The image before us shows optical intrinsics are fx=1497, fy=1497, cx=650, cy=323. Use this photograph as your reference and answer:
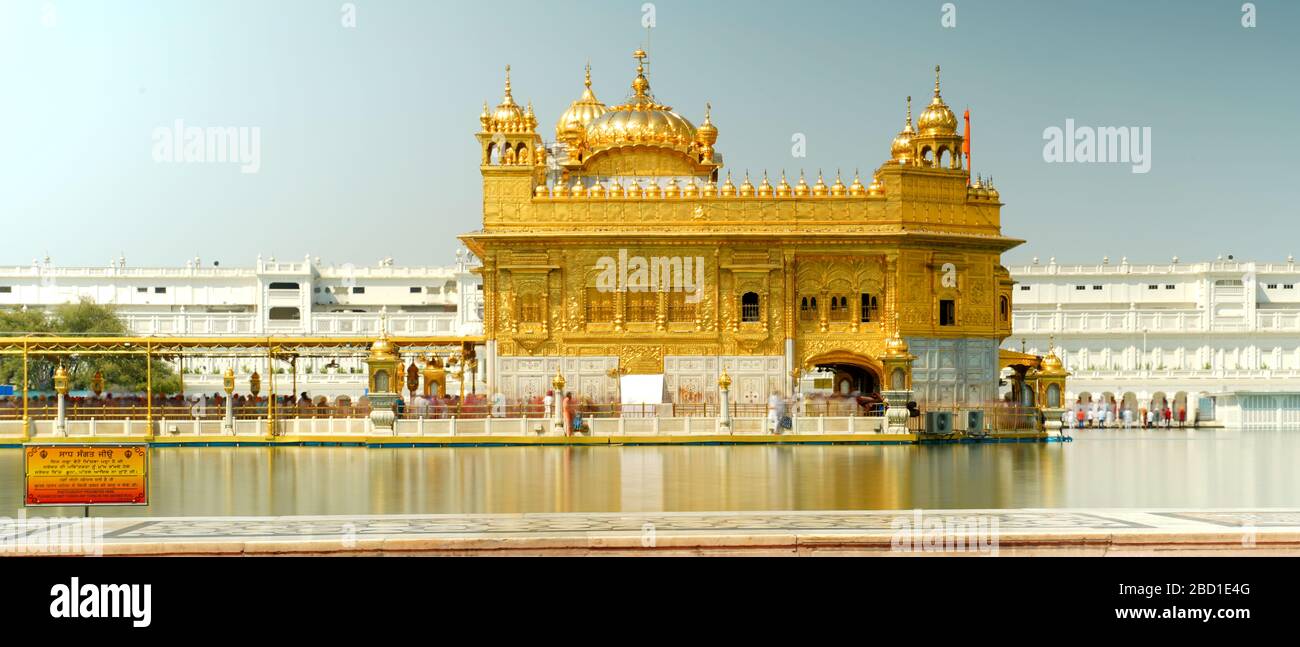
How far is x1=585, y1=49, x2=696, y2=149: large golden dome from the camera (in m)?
45.1

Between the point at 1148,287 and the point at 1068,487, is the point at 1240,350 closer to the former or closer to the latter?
the point at 1148,287

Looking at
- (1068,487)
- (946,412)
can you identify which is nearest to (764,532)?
(1068,487)

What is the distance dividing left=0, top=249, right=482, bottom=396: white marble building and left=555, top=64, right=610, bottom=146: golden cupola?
2802 centimetres

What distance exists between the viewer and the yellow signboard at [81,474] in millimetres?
17266

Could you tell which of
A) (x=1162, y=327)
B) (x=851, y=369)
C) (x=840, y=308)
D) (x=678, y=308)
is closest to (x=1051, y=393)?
(x=840, y=308)

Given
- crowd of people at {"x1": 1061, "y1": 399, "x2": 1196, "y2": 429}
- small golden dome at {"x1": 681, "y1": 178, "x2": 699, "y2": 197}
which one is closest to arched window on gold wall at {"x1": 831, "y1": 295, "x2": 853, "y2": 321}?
small golden dome at {"x1": 681, "y1": 178, "x2": 699, "y2": 197}

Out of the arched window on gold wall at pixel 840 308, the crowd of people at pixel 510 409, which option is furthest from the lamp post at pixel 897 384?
the arched window on gold wall at pixel 840 308

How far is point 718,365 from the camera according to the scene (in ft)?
133

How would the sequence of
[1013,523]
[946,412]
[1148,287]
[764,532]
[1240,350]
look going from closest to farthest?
[764,532], [1013,523], [946,412], [1240,350], [1148,287]

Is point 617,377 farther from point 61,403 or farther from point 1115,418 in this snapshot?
point 1115,418

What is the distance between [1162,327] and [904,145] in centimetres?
3699

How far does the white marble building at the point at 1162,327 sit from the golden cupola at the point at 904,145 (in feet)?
79.7

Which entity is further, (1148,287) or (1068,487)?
(1148,287)

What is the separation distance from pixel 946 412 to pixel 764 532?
2404 centimetres
